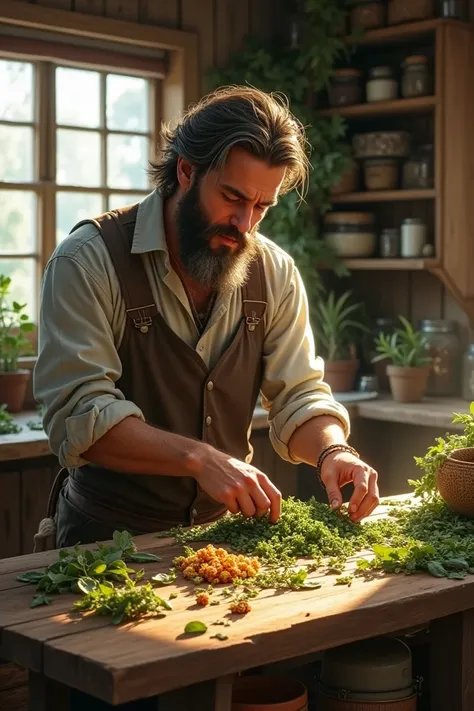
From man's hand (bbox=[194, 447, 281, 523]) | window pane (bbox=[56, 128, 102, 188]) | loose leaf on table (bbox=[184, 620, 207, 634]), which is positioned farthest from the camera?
window pane (bbox=[56, 128, 102, 188])

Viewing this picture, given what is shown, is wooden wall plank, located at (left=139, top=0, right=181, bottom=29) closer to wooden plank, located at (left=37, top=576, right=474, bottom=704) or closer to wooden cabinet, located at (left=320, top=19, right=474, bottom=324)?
wooden cabinet, located at (left=320, top=19, right=474, bottom=324)

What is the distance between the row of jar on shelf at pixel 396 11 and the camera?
477cm

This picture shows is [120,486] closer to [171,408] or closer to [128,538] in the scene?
[171,408]

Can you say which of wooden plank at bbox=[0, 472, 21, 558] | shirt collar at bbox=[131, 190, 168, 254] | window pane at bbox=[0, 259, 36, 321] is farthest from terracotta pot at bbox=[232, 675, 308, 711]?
window pane at bbox=[0, 259, 36, 321]

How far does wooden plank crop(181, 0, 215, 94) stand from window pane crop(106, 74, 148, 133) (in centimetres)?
27

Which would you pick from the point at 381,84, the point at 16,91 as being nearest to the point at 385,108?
the point at 381,84

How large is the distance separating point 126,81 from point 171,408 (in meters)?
2.60

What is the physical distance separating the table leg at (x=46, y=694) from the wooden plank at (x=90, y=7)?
335 cm

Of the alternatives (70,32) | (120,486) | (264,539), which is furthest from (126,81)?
(264,539)

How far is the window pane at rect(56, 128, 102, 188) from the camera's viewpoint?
4844mm

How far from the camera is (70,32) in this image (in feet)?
15.2

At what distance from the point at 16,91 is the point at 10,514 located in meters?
1.76

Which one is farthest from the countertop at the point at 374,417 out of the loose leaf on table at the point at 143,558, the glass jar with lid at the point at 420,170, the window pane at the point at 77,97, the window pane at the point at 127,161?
the loose leaf on table at the point at 143,558

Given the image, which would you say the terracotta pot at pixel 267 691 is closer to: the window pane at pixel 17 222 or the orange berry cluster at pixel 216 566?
the orange berry cluster at pixel 216 566
